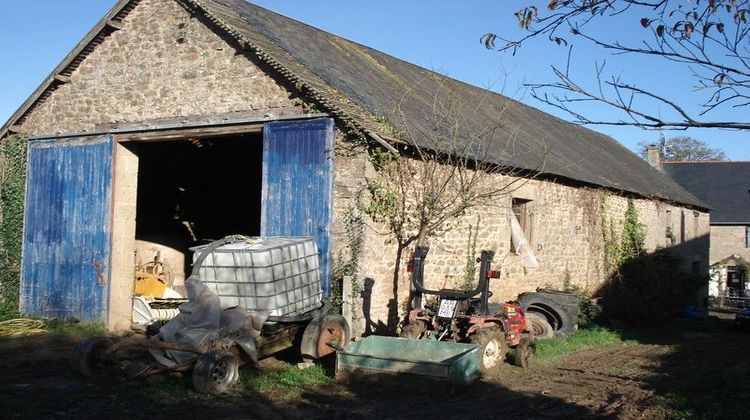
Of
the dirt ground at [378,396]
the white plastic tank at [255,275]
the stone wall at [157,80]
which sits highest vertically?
the stone wall at [157,80]

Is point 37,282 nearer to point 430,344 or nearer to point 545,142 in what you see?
point 430,344

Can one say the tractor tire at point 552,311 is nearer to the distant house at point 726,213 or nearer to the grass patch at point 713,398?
the grass patch at point 713,398

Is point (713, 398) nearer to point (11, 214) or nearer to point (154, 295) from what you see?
point (154, 295)

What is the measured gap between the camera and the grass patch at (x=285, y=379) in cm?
852

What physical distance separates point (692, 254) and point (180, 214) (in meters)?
17.8

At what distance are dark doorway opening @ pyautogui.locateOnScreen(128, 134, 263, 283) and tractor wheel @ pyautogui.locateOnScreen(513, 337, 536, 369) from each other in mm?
8264

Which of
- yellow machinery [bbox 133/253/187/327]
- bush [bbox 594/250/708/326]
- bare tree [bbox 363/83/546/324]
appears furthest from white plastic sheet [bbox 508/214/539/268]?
yellow machinery [bbox 133/253/187/327]

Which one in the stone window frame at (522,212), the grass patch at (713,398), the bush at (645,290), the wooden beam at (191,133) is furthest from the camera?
the bush at (645,290)

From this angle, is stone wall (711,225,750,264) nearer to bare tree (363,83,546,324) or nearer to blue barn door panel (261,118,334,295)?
bare tree (363,83,546,324)

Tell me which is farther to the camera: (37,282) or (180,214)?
(180,214)

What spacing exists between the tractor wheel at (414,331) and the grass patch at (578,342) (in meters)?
2.42

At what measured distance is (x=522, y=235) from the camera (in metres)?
14.2

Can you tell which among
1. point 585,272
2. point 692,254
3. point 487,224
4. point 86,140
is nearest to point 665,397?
point 487,224

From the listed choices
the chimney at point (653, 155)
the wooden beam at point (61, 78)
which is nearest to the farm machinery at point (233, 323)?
the wooden beam at point (61, 78)
